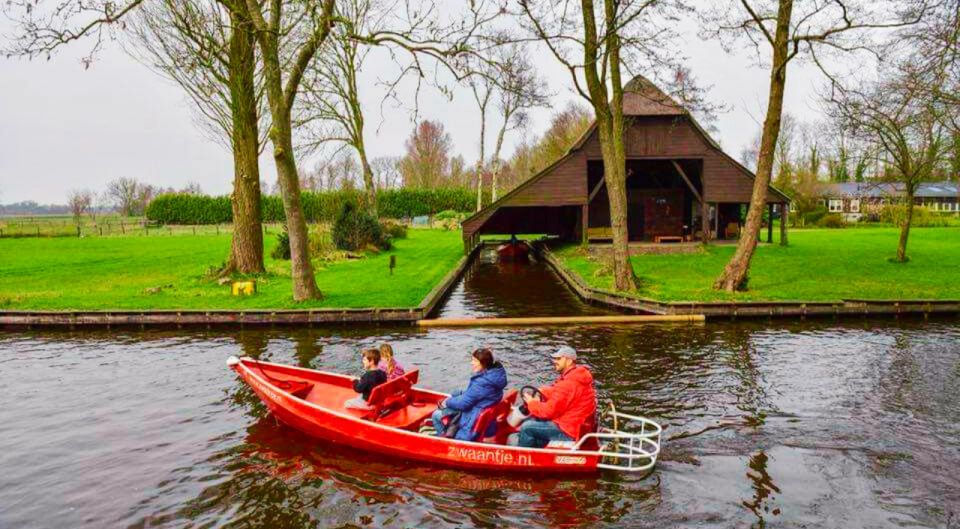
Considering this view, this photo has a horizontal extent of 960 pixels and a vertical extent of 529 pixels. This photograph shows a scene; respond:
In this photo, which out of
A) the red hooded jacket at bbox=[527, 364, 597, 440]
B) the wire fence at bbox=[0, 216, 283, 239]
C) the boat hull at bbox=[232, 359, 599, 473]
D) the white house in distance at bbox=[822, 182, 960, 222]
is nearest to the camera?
the boat hull at bbox=[232, 359, 599, 473]

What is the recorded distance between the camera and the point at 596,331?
17.8 metres

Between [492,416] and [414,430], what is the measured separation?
1.44 meters

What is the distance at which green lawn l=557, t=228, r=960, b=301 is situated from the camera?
21156mm

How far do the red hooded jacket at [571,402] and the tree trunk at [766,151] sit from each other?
1409cm

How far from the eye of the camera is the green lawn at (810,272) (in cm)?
2116

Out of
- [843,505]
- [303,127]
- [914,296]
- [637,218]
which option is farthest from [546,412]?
[303,127]

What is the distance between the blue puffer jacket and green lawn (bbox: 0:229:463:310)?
11000 millimetres

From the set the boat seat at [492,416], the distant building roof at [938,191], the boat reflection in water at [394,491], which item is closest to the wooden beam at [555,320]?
the boat reflection in water at [394,491]

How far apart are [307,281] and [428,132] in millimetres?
77775

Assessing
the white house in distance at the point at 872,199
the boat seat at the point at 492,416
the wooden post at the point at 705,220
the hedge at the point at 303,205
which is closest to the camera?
the boat seat at the point at 492,416

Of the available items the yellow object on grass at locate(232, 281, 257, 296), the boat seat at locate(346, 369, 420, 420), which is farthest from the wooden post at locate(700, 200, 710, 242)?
the boat seat at locate(346, 369, 420, 420)

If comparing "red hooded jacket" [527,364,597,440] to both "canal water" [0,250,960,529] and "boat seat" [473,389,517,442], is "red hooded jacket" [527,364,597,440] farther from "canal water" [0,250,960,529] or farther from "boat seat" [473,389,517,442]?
"canal water" [0,250,960,529]

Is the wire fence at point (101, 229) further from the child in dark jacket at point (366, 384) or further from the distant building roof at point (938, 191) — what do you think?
the distant building roof at point (938, 191)

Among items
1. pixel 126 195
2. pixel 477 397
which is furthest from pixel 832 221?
pixel 126 195
